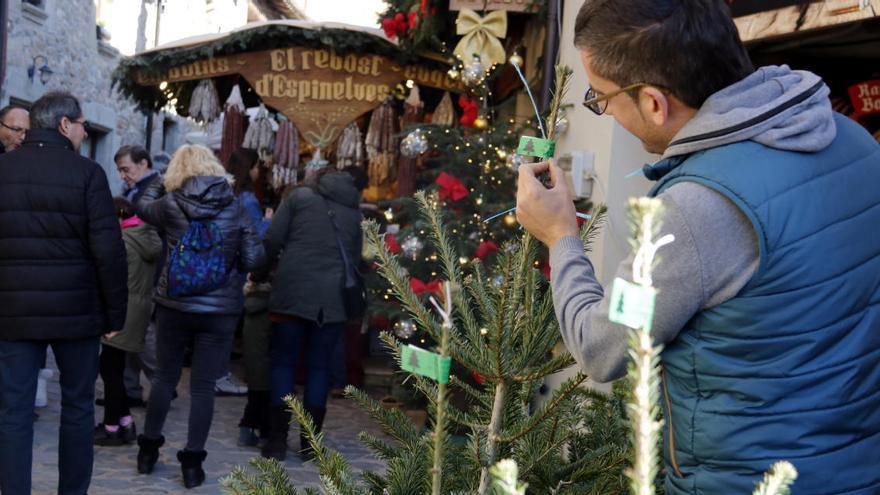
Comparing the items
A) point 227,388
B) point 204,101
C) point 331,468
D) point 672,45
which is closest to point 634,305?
point 672,45

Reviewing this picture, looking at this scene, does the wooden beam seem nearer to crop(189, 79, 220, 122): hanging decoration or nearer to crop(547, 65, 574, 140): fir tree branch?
crop(547, 65, 574, 140): fir tree branch

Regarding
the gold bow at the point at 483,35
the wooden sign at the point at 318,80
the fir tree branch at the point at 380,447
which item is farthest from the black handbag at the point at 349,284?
the fir tree branch at the point at 380,447

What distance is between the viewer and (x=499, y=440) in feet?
5.94

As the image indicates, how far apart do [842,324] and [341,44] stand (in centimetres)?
763

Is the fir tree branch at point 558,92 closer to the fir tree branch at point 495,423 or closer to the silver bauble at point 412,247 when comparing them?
the fir tree branch at point 495,423

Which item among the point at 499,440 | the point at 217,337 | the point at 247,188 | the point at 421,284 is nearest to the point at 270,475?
the point at 499,440

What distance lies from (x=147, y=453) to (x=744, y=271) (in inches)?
199

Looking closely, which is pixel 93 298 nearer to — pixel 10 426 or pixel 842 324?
pixel 10 426

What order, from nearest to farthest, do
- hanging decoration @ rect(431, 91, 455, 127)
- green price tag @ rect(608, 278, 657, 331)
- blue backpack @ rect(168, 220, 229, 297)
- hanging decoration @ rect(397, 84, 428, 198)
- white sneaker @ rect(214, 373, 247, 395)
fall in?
green price tag @ rect(608, 278, 657, 331) → blue backpack @ rect(168, 220, 229, 297) → hanging decoration @ rect(431, 91, 455, 127) → white sneaker @ rect(214, 373, 247, 395) → hanging decoration @ rect(397, 84, 428, 198)

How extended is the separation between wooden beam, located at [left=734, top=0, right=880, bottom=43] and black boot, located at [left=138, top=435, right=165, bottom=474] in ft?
12.6

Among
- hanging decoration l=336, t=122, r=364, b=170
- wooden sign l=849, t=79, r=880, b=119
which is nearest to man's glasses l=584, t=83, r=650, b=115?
wooden sign l=849, t=79, r=880, b=119

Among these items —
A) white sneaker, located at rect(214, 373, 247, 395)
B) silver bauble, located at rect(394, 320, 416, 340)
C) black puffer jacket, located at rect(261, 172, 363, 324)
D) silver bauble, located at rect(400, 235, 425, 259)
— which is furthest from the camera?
white sneaker, located at rect(214, 373, 247, 395)

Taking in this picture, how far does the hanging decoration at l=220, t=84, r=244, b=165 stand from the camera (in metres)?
10.1

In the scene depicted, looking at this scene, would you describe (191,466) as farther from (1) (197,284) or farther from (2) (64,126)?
(2) (64,126)
